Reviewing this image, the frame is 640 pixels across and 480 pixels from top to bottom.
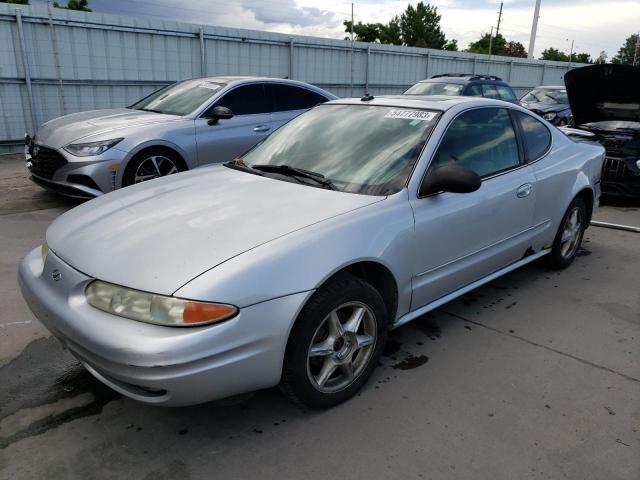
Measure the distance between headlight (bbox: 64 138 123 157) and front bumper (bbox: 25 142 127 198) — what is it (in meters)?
0.05

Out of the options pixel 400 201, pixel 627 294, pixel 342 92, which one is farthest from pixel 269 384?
pixel 342 92

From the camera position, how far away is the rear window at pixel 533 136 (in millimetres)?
4012

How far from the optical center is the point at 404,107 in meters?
3.51

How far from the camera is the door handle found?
12.1 feet

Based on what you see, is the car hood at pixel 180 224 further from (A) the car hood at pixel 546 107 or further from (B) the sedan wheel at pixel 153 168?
(A) the car hood at pixel 546 107

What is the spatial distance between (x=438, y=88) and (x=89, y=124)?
6.73m

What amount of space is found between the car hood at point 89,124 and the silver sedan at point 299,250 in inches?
111

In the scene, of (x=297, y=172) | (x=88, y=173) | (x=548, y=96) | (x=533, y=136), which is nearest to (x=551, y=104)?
(x=548, y=96)

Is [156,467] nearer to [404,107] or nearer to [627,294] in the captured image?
[404,107]

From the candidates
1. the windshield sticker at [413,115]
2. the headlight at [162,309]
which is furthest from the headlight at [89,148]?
the headlight at [162,309]

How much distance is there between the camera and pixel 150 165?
235 inches

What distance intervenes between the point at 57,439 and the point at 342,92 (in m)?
14.3

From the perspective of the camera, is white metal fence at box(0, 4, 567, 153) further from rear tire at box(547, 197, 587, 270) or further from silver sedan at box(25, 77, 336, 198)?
rear tire at box(547, 197, 587, 270)

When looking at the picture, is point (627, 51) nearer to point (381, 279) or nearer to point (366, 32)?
point (366, 32)
